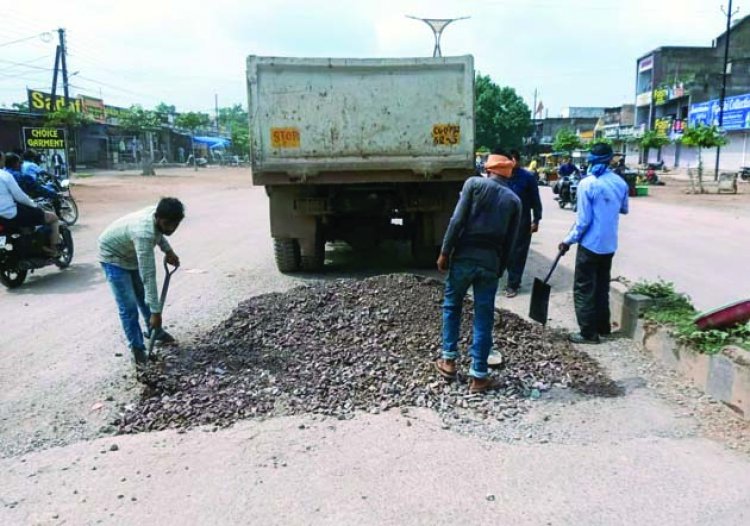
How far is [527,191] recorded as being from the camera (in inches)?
302

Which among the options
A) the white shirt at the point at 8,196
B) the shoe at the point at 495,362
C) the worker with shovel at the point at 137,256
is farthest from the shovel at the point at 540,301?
the white shirt at the point at 8,196

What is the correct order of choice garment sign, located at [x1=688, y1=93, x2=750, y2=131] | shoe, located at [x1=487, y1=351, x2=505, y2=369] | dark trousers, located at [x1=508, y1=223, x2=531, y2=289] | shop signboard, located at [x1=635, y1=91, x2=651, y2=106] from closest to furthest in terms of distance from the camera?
1. shoe, located at [x1=487, y1=351, x2=505, y2=369]
2. dark trousers, located at [x1=508, y1=223, x2=531, y2=289]
3. choice garment sign, located at [x1=688, y1=93, x2=750, y2=131]
4. shop signboard, located at [x1=635, y1=91, x2=651, y2=106]

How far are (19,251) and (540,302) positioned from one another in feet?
20.8

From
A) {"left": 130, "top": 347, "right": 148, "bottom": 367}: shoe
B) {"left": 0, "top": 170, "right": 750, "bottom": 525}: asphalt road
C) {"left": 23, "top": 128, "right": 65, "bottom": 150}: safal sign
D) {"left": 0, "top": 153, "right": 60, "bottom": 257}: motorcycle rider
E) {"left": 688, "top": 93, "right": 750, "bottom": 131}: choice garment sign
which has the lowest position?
{"left": 0, "top": 170, "right": 750, "bottom": 525}: asphalt road

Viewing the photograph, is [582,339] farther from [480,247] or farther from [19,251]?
[19,251]

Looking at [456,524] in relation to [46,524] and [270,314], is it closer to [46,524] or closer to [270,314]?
[46,524]

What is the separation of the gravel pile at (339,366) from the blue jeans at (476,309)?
0.73 ft

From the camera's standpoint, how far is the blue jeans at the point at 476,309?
14.6 feet

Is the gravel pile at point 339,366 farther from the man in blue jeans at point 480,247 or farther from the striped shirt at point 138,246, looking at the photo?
the striped shirt at point 138,246

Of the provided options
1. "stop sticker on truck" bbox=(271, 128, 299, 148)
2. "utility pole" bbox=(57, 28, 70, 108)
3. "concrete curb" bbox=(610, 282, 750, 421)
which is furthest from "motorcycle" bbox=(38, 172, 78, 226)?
"utility pole" bbox=(57, 28, 70, 108)

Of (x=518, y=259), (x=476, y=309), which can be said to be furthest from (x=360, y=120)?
(x=476, y=309)

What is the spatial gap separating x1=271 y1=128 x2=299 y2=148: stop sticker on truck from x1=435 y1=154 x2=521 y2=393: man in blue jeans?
3858 millimetres

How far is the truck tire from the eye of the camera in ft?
28.9

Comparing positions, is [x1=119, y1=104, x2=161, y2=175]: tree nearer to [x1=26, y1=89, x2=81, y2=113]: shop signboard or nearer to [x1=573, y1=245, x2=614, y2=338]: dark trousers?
[x1=26, y1=89, x2=81, y2=113]: shop signboard
